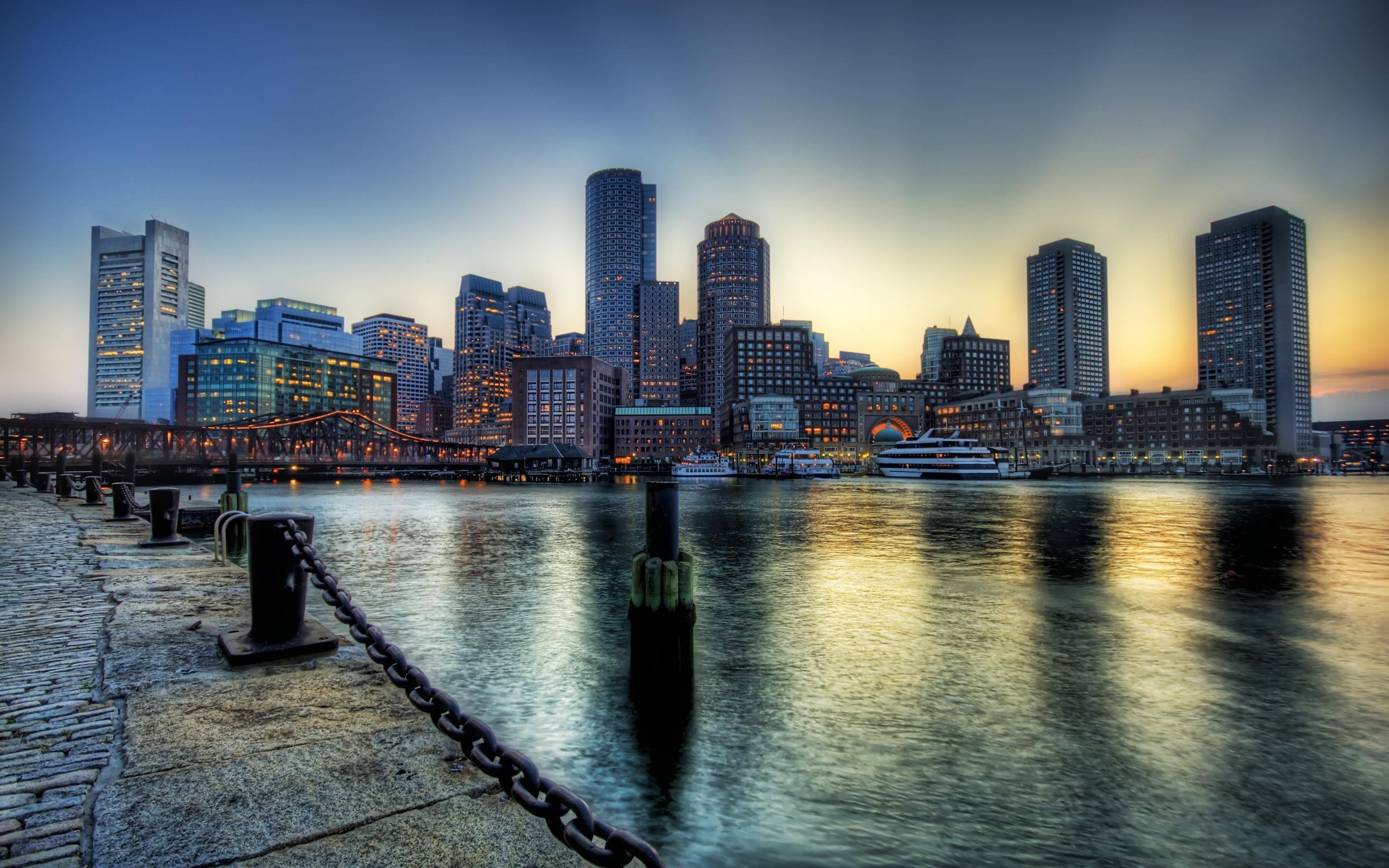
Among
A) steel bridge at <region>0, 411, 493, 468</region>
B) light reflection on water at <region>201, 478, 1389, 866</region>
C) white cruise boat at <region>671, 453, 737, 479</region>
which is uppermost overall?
steel bridge at <region>0, 411, 493, 468</region>

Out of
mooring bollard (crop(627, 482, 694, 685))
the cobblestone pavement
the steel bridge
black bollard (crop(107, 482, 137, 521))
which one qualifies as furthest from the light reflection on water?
the steel bridge

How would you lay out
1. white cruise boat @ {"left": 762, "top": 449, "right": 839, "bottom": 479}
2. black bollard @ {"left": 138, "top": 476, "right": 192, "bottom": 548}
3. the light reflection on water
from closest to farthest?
the light reflection on water < black bollard @ {"left": 138, "top": 476, "right": 192, "bottom": 548} < white cruise boat @ {"left": 762, "top": 449, "right": 839, "bottom": 479}

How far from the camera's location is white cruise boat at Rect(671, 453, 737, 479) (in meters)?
158

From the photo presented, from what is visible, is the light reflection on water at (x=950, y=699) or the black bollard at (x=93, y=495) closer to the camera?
the light reflection on water at (x=950, y=699)

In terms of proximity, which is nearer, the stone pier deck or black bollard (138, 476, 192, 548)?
the stone pier deck

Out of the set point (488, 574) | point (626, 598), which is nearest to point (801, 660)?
point (626, 598)

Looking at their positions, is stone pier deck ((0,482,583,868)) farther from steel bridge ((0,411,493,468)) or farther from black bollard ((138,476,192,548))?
steel bridge ((0,411,493,468))

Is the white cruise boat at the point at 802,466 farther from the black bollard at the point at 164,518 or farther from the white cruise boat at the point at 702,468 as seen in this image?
the black bollard at the point at 164,518

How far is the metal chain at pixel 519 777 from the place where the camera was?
2.87 m

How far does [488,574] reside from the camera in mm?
26938

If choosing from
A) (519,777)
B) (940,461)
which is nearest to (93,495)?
(519,777)

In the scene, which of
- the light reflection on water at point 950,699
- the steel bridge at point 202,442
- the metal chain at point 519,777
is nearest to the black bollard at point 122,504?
the light reflection on water at point 950,699

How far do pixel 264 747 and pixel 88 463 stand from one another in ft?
487

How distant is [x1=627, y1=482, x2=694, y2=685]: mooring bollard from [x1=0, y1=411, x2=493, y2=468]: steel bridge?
110633 mm
